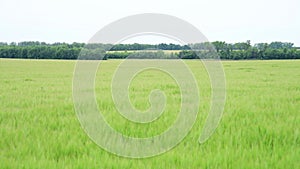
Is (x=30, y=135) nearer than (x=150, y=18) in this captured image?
Yes

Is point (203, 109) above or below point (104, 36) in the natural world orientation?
below

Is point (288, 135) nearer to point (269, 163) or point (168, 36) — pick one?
point (269, 163)

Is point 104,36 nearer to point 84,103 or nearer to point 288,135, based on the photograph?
point 84,103

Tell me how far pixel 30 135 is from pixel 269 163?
9.25 ft

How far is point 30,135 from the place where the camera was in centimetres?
383

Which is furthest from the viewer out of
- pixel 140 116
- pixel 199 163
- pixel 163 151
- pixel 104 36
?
pixel 104 36

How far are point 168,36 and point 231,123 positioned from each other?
7.86 feet

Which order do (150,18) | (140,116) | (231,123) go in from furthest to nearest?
(150,18), (140,116), (231,123)

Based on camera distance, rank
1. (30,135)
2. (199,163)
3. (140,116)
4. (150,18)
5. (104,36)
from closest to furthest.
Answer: (199,163)
(30,135)
(140,116)
(104,36)
(150,18)

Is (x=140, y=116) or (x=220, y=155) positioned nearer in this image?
(x=220, y=155)

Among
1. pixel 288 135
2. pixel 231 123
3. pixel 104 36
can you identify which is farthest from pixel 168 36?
pixel 288 135

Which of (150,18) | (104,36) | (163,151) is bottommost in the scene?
(163,151)

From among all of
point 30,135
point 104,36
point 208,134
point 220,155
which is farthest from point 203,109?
point 30,135

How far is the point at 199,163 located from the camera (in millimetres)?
2936
